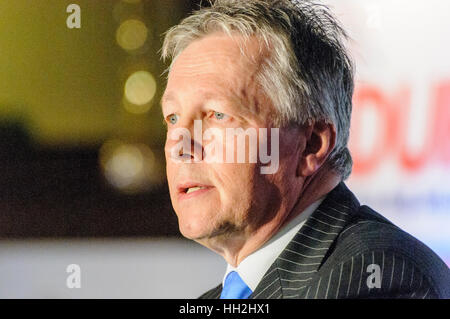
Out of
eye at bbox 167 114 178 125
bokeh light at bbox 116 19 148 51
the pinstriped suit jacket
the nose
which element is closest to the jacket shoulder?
the pinstriped suit jacket

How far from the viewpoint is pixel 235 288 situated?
5.06ft

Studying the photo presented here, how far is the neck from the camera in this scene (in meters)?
1.50

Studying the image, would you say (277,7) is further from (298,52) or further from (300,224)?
(300,224)

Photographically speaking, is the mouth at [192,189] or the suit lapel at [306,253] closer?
the suit lapel at [306,253]

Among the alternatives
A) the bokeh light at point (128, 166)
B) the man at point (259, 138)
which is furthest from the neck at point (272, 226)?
the bokeh light at point (128, 166)

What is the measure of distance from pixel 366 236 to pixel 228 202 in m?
0.32

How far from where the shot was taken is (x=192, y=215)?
146 centimetres

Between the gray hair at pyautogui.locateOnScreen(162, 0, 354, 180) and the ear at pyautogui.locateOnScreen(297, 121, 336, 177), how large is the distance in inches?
0.7

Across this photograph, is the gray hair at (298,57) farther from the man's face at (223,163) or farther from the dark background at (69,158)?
the dark background at (69,158)

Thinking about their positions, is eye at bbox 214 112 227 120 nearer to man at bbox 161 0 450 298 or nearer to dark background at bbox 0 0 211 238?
man at bbox 161 0 450 298

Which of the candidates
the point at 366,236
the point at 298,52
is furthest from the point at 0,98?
the point at 366,236

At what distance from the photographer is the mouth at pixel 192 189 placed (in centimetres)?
149

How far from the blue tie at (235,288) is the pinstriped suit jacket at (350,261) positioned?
9 cm

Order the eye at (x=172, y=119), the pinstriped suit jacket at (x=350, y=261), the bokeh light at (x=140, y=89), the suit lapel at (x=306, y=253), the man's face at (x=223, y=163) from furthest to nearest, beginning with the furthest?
1. the bokeh light at (x=140, y=89)
2. the eye at (x=172, y=119)
3. the man's face at (x=223, y=163)
4. the suit lapel at (x=306, y=253)
5. the pinstriped suit jacket at (x=350, y=261)
